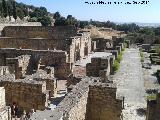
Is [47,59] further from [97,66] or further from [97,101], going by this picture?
[97,101]

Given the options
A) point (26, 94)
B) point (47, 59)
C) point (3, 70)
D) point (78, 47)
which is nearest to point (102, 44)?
point (78, 47)

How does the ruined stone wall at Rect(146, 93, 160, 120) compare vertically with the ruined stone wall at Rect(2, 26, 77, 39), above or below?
below

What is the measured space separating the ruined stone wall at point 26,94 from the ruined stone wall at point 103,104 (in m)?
2.27

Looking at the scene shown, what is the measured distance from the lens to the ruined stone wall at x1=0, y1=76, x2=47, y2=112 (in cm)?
1430

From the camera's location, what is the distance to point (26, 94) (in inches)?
566

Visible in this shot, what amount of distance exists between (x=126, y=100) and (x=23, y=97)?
8.24 meters

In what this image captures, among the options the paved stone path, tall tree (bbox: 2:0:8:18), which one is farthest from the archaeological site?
tall tree (bbox: 2:0:8:18)

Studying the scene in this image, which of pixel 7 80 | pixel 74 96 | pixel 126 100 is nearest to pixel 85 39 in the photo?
pixel 126 100

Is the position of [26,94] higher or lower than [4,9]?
lower

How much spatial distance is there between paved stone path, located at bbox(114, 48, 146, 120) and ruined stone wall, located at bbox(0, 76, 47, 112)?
197 inches

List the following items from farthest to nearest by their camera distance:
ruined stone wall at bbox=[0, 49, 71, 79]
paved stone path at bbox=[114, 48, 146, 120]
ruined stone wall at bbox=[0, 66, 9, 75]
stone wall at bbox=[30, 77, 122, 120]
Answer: ruined stone wall at bbox=[0, 49, 71, 79], ruined stone wall at bbox=[0, 66, 9, 75], paved stone path at bbox=[114, 48, 146, 120], stone wall at bbox=[30, 77, 122, 120]

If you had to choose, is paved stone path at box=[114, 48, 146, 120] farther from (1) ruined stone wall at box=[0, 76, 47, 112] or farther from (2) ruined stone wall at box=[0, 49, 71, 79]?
(1) ruined stone wall at box=[0, 76, 47, 112]

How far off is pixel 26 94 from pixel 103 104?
3665 millimetres

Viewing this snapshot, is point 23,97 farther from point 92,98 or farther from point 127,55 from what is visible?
point 127,55
